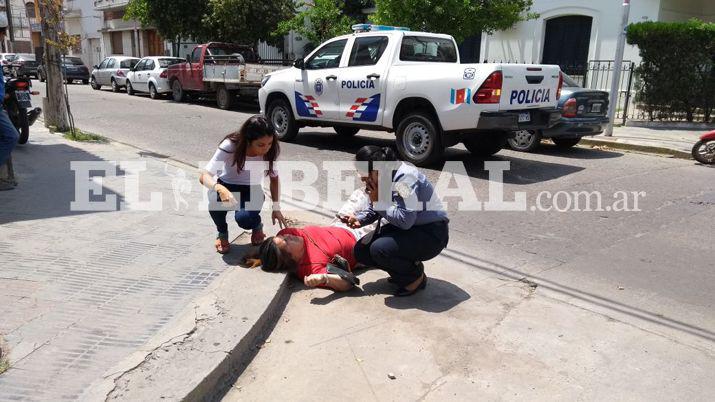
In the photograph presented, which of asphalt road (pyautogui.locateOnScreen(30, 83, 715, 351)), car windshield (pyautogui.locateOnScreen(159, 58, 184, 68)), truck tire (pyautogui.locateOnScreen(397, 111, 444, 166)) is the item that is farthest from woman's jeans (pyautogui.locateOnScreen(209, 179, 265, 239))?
car windshield (pyautogui.locateOnScreen(159, 58, 184, 68))

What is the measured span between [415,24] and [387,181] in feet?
38.4

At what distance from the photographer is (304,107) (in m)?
10.4

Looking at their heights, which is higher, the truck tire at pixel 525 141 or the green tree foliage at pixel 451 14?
the green tree foliage at pixel 451 14

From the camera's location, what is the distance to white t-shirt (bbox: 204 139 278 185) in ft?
15.0

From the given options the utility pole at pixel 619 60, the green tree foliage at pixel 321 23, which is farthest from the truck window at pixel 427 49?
the green tree foliage at pixel 321 23

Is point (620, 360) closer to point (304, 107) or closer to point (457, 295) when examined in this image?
point (457, 295)

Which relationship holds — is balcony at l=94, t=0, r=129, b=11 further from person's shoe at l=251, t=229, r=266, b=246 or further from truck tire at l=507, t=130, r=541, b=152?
person's shoe at l=251, t=229, r=266, b=246

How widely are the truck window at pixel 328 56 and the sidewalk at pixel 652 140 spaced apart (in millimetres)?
5565

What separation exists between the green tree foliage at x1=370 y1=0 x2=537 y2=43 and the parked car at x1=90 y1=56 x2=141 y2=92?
13.8m

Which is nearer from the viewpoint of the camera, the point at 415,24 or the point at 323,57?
the point at 323,57

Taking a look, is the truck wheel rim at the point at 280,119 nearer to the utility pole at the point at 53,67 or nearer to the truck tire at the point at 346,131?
the truck tire at the point at 346,131

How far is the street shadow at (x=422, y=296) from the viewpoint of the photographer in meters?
4.08

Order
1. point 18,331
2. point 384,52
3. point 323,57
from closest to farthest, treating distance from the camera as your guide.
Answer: point 18,331
point 384,52
point 323,57

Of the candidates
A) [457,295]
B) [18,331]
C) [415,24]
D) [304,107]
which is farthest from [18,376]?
[415,24]
